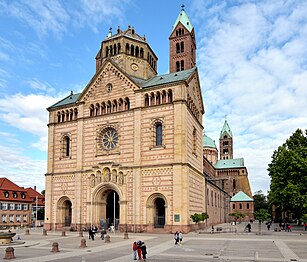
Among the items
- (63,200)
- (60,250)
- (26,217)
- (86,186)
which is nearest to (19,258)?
(60,250)

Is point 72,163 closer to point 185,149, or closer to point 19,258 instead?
point 185,149

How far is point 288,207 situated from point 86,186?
31.2m

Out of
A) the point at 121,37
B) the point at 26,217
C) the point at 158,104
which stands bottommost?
the point at 26,217

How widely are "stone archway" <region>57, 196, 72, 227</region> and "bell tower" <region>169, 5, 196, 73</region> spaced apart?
93.8ft

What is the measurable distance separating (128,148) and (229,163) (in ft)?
294

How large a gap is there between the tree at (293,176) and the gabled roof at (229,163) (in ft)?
244

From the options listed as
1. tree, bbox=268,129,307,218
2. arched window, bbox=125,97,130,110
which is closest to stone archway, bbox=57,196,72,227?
arched window, bbox=125,97,130,110

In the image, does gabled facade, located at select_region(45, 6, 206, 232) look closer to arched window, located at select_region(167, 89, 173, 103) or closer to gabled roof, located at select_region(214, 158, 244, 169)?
arched window, located at select_region(167, 89, 173, 103)

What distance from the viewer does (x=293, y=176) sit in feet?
170

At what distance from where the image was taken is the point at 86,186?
53.2m

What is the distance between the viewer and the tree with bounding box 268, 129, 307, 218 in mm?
49500

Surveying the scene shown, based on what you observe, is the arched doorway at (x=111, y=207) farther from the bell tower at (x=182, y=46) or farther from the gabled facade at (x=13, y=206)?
the gabled facade at (x=13, y=206)

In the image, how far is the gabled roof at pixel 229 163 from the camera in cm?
13250

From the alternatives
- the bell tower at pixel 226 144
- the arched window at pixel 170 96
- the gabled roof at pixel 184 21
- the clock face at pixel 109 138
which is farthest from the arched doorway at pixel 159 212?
the bell tower at pixel 226 144
